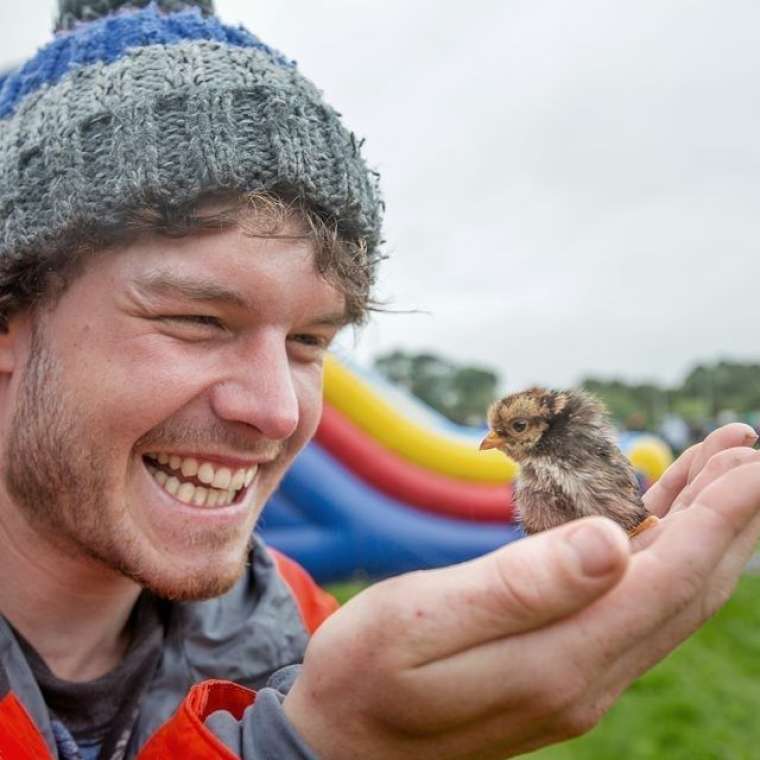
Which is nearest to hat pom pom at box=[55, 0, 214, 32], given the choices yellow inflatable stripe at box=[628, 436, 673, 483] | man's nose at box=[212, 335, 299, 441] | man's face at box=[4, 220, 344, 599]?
man's face at box=[4, 220, 344, 599]

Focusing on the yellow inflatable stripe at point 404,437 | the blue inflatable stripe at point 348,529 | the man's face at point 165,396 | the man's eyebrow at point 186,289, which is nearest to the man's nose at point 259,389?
the man's face at point 165,396

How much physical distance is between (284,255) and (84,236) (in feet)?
1.68

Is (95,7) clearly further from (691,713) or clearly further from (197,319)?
(691,713)

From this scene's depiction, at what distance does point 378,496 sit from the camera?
24.9 feet

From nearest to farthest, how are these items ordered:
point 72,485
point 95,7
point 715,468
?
1. point 715,468
2. point 72,485
3. point 95,7

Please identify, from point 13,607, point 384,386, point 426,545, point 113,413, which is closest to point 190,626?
point 13,607

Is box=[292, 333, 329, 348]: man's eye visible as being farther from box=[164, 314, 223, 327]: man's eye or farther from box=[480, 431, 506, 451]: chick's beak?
box=[480, 431, 506, 451]: chick's beak

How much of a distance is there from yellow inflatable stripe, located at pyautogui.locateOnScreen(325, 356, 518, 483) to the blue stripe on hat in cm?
517

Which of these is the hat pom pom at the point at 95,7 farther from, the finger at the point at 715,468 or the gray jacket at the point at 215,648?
the finger at the point at 715,468

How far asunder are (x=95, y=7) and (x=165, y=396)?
60.2 inches

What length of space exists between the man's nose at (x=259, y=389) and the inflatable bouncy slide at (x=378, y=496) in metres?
5.24

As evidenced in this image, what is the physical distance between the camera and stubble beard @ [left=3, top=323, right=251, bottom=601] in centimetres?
210

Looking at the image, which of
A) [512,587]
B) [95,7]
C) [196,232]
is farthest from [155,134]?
[512,587]

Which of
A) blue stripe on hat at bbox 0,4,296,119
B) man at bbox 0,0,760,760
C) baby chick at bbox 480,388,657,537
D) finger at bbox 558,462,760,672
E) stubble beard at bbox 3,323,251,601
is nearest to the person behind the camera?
finger at bbox 558,462,760,672
